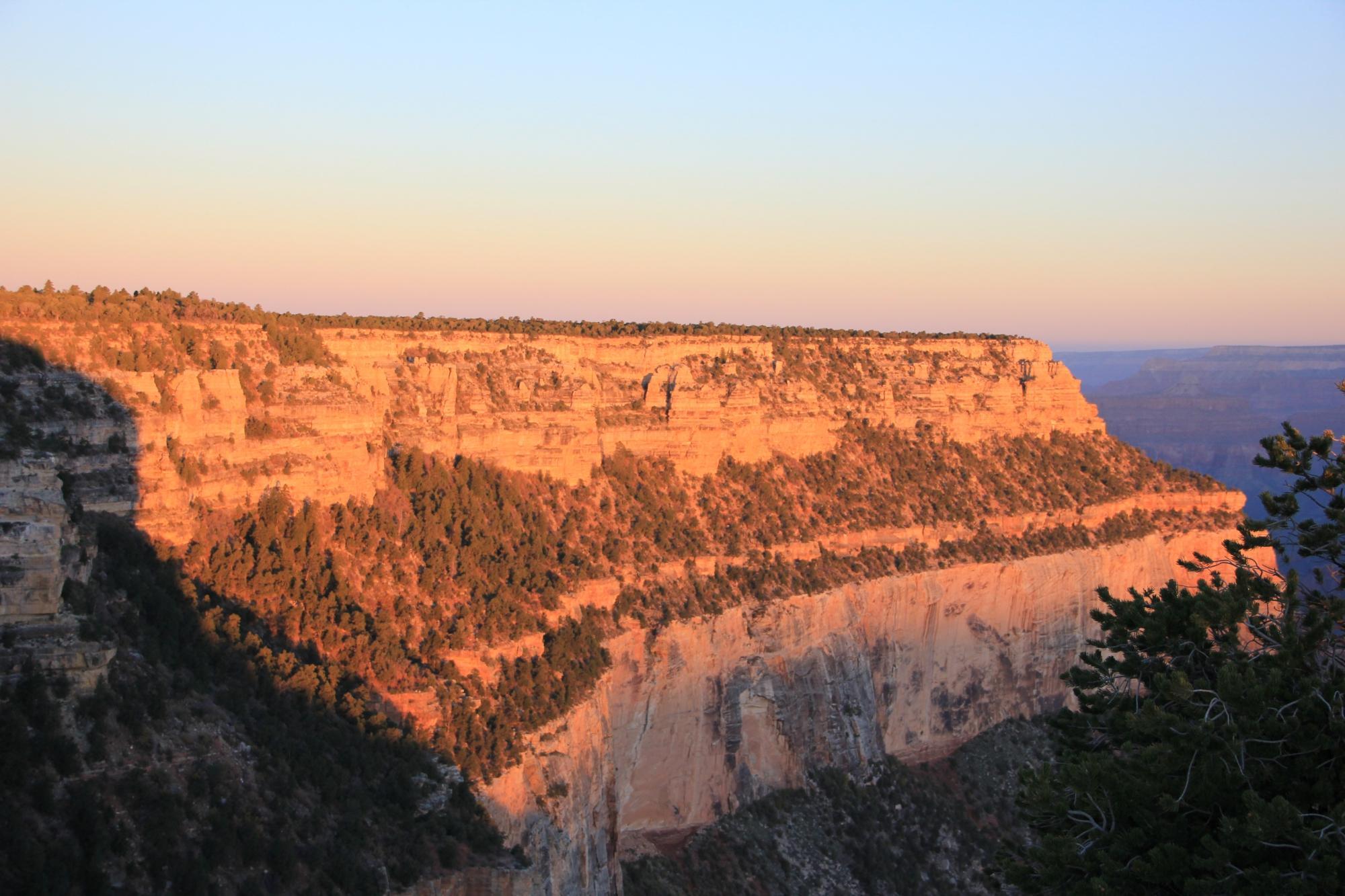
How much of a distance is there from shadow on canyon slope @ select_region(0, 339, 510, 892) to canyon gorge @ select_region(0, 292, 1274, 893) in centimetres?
17

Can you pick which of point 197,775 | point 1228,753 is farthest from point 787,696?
point 1228,753

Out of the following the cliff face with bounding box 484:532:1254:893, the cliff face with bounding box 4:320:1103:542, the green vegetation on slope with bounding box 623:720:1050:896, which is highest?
the cliff face with bounding box 4:320:1103:542

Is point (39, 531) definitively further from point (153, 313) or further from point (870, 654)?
point (870, 654)

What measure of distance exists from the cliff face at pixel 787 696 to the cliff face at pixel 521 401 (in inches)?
332

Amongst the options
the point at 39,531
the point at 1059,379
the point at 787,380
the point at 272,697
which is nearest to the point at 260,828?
the point at 272,697

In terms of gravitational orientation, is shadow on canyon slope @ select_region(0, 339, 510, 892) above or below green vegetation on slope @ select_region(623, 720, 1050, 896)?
above

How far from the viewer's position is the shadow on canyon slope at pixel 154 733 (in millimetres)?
20328

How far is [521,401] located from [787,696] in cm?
1425

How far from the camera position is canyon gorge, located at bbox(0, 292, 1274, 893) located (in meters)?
30.5

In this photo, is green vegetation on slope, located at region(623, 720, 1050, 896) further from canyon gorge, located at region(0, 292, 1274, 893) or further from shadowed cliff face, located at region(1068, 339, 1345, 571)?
shadowed cliff face, located at region(1068, 339, 1345, 571)

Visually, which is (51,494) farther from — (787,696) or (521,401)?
(787,696)

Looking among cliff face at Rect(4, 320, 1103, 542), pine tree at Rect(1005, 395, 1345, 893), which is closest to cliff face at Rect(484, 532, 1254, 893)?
cliff face at Rect(4, 320, 1103, 542)

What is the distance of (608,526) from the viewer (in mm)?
44875

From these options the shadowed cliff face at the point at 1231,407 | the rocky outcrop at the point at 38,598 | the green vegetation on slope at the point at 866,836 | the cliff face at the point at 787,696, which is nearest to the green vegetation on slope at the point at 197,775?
the rocky outcrop at the point at 38,598
